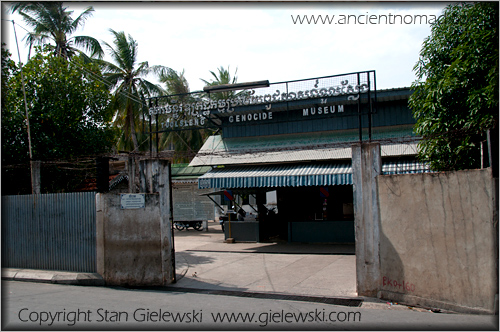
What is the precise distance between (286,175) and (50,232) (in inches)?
290

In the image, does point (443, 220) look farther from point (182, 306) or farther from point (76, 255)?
point (76, 255)

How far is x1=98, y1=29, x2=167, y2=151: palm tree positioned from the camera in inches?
984

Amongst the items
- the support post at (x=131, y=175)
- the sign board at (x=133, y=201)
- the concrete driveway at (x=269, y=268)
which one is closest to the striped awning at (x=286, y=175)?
the concrete driveway at (x=269, y=268)

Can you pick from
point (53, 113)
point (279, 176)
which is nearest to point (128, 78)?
point (53, 113)

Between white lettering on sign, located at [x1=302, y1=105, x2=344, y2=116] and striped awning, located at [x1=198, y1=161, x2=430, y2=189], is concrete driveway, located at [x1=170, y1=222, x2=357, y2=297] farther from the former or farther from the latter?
white lettering on sign, located at [x1=302, y1=105, x2=344, y2=116]

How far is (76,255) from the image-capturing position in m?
10.0

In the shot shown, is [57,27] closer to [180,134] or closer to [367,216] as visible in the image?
[180,134]

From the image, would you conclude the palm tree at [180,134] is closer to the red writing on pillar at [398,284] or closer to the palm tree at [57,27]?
the palm tree at [57,27]

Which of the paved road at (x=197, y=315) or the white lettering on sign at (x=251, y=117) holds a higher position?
the white lettering on sign at (x=251, y=117)

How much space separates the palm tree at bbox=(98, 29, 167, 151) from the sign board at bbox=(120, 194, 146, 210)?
1597 cm

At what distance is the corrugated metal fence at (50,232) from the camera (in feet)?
32.8

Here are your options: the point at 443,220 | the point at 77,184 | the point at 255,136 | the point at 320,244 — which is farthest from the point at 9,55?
the point at 443,220

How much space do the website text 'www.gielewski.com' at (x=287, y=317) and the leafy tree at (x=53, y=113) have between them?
29.0 ft

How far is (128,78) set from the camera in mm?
25688
